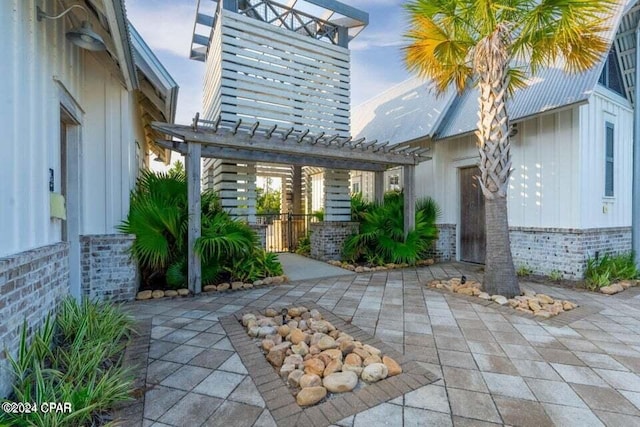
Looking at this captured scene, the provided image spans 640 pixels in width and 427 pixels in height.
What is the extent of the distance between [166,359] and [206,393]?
0.76 metres

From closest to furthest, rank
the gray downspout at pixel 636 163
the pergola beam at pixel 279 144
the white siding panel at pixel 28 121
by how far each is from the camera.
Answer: the white siding panel at pixel 28 121 → the pergola beam at pixel 279 144 → the gray downspout at pixel 636 163

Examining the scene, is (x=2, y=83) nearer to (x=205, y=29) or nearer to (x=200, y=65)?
(x=205, y=29)

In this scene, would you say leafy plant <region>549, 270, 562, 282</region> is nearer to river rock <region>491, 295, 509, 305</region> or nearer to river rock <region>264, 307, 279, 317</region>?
river rock <region>491, 295, 509, 305</region>

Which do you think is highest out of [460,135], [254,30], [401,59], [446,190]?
[254,30]

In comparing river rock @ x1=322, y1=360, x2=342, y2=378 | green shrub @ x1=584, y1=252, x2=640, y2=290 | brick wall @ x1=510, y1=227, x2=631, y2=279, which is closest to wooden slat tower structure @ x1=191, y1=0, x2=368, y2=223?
brick wall @ x1=510, y1=227, x2=631, y2=279

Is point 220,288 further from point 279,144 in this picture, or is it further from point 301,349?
point 301,349

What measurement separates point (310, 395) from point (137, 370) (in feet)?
4.93

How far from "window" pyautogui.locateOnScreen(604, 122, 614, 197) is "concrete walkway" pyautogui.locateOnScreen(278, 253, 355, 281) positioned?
548 cm

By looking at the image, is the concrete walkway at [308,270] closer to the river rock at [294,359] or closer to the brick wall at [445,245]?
the brick wall at [445,245]

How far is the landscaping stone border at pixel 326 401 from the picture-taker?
6.81 feet

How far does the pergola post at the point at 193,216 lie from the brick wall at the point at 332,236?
3.84m

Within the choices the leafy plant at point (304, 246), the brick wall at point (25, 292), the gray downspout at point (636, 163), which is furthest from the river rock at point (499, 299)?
the leafy plant at point (304, 246)

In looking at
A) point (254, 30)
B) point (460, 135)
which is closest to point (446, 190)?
point (460, 135)

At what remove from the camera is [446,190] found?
28.7 ft
